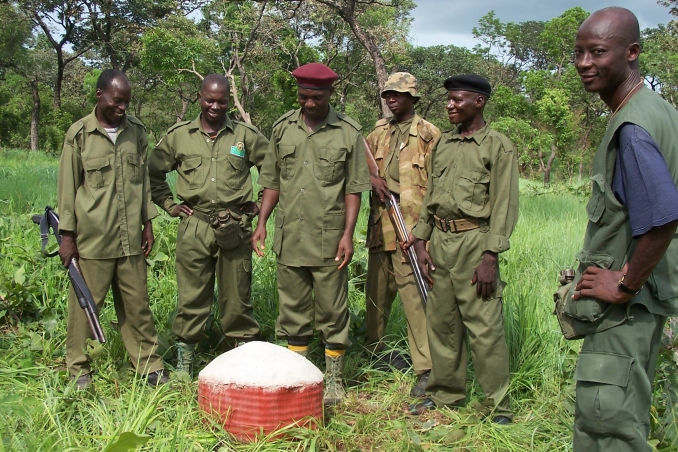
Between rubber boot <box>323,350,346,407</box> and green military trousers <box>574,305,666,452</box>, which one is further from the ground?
green military trousers <box>574,305,666,452</box>

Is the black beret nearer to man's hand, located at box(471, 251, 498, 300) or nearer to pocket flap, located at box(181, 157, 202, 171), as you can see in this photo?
man's hand, located at box(471, 251, 498, 300)

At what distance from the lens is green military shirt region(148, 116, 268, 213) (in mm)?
4004

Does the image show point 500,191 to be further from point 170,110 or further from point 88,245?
point 170,110

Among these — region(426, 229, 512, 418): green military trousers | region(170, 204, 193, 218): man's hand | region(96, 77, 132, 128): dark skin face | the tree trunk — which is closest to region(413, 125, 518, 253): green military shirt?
region(426, 229, 512, 418): green military trousers

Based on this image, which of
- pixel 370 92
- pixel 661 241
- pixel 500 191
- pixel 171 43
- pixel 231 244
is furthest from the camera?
pixel 370 92

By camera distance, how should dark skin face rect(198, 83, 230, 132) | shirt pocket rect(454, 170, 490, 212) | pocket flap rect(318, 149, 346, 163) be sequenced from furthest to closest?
dark skin face rect(198, 83, 230, 132)
pocket flap rect(318, 149, 346, 163)
shirt pocket rect(454, 170, 490, 212)

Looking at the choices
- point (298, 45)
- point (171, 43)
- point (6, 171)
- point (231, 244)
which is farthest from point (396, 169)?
point (298, 45)

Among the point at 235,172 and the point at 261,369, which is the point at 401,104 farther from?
the point at 261,369

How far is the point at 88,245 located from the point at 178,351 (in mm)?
894

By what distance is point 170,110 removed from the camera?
3419 cm

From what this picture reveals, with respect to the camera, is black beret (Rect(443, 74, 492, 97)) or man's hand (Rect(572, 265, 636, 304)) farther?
black beret (Rect(443, 74, 492, 97))

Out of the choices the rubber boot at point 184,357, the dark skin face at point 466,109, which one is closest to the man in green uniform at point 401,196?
the dark skin face at point 466,109

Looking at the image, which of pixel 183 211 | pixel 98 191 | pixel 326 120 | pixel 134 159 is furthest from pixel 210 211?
pixel 326 120

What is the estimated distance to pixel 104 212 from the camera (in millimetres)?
3719
